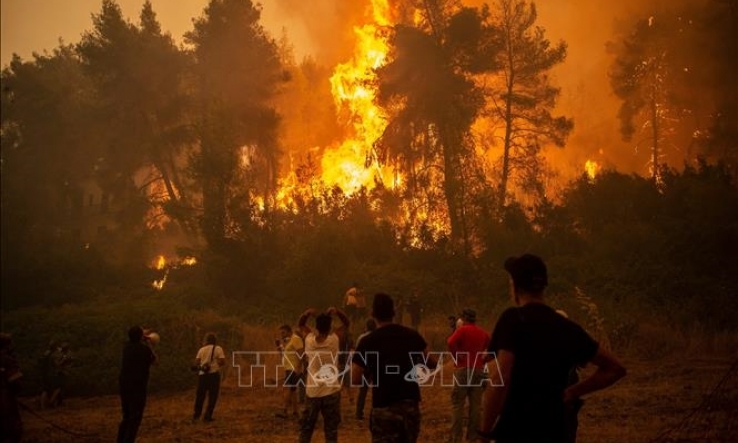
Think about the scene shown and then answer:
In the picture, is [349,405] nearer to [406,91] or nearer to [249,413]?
[249,413]

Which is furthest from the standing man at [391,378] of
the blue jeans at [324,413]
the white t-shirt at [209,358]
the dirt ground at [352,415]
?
the white t-shirt at [209,358]

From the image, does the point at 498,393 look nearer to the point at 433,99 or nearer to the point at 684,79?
the point at 433,99

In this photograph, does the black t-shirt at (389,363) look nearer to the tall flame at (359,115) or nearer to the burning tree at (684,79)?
the burning tree at (684,79)

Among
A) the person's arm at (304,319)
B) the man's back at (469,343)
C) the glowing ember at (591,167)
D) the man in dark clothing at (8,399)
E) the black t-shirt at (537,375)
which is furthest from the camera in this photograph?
the glowing ember at (591,167)

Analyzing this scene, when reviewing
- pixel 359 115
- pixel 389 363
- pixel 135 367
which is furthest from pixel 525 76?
pixel 389 363

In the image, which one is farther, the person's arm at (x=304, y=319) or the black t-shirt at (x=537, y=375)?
the person's arm at (x=304, y=319)

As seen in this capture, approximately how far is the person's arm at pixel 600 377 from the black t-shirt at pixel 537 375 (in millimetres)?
65

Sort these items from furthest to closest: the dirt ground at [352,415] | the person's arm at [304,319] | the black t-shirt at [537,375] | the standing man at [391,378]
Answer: the dirt ground at [352,415] → the person's arm at [304,319] → the standing man at [391,378] → the black t-shirt at [537,375]

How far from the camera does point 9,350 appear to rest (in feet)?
28.0

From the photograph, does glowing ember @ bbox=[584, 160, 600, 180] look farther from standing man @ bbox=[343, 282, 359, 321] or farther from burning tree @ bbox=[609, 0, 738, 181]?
standing man @ bbox=[343, 282, 359, 321]

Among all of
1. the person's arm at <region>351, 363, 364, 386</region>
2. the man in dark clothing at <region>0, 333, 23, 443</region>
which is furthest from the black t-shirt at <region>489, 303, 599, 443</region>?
the man in dark clothing at <region>0, 333, 23, 443</region>

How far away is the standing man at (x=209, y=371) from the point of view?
13.5 meters

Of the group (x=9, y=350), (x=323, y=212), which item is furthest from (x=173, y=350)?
(x=323, y=212)

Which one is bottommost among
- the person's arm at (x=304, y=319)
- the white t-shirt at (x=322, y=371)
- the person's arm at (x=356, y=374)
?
the white t-shirt at (x=322, y=371)
